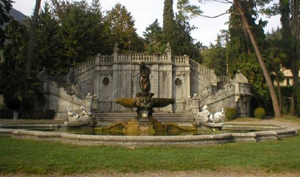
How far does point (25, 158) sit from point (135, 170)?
304 centimetres

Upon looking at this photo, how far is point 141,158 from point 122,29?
3659 centimetres

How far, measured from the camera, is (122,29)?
42.8 m

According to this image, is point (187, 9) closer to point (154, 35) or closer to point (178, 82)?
point (178, 82)

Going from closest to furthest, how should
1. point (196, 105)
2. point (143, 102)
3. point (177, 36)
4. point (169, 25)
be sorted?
point (143, 102), point (196, 105), point (177, 36), point (169, 25)

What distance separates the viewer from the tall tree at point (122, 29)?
41.3 metres

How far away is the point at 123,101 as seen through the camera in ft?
45.1

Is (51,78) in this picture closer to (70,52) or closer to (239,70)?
(70,52)

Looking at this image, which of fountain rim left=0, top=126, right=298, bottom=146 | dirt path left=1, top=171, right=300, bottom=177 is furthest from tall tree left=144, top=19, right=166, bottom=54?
dirt path left=1, top=171, right=300, bottom=177

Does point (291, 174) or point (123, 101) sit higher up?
point (123, 101)

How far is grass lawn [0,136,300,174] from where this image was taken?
7.01m

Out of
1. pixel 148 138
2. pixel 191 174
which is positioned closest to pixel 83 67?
pixel 148 138

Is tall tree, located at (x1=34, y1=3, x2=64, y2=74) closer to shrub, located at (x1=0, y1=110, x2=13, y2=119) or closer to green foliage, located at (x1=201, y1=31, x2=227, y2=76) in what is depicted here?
shrub, located at (x1=0, y1=110, x2=13, y2=119)

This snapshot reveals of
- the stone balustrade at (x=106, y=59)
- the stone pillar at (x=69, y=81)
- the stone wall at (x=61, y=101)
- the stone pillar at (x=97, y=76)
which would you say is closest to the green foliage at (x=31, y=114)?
the stone wall at (x=61, y=101)

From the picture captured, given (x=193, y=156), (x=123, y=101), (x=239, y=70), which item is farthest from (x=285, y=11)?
(x=193, y=156)
